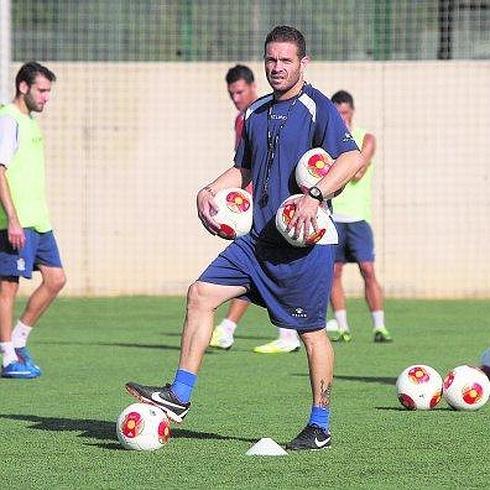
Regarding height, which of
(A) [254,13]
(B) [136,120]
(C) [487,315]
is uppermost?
(A) [254,13]

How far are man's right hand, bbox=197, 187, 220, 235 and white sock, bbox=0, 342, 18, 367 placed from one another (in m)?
3.94

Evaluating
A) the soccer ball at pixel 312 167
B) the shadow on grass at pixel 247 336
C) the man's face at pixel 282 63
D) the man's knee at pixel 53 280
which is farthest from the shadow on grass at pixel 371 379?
the man's face at pixel 282 63

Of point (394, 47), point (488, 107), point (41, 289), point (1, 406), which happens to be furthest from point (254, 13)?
point (1, 406)

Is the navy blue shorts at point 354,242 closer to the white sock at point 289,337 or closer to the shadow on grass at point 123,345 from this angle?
the white sock at point 289,337

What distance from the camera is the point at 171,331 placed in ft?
51.4

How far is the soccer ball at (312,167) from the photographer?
7812 mm

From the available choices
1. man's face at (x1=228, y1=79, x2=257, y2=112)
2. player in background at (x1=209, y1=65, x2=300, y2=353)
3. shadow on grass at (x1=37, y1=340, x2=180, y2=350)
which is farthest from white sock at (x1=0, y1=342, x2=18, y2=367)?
man's face at (x1=228, y1=79, x2=257, y2=112)

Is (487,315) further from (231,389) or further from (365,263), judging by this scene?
(231,389)

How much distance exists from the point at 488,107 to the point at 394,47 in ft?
4.52

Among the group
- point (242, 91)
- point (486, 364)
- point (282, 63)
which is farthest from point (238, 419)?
point (242, 91)

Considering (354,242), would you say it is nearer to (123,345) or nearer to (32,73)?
(123,345)

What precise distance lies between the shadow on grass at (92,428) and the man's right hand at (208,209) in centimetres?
114

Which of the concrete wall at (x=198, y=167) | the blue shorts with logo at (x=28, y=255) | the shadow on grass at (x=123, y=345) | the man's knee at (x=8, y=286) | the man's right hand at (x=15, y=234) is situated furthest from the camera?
the concrete wall at (x=198, y=167)

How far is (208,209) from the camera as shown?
26.6 feet
